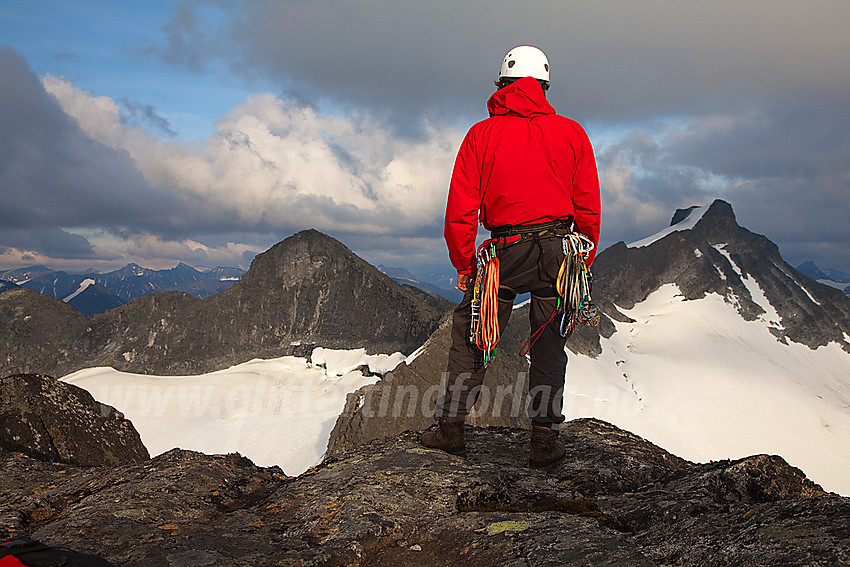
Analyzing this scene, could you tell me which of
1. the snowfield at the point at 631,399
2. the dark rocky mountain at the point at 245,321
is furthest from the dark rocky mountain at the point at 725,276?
the dark rocky mountain at the point at 245,321

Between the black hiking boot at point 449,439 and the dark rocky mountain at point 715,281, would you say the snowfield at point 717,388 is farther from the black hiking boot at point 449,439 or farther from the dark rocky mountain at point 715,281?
the black hiking boot at point 449,439

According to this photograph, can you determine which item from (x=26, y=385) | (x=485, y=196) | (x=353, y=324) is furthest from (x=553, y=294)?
(x=353, y=324)

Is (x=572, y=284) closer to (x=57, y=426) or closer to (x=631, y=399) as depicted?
(x=57, y=426)

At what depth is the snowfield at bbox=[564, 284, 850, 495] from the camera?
61.2 m

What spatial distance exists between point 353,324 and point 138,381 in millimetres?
27264

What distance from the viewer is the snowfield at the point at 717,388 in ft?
201

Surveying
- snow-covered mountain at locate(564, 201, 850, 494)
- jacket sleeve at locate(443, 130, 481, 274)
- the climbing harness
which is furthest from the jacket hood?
snow-covered mountain at locate(564, 201, 850, 494)

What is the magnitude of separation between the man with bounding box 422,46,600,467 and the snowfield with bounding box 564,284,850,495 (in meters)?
55.8

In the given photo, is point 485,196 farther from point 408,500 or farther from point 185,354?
point 185,354

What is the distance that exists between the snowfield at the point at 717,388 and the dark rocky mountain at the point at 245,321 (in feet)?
85.7

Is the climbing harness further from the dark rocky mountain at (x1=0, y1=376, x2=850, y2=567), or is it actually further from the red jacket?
the dark rocky mountain at (x1=0, y1=376, x2=850, y2=567)

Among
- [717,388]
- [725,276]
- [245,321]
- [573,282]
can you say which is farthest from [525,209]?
[725,276]

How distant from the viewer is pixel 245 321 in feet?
234

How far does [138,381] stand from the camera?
62.7m
